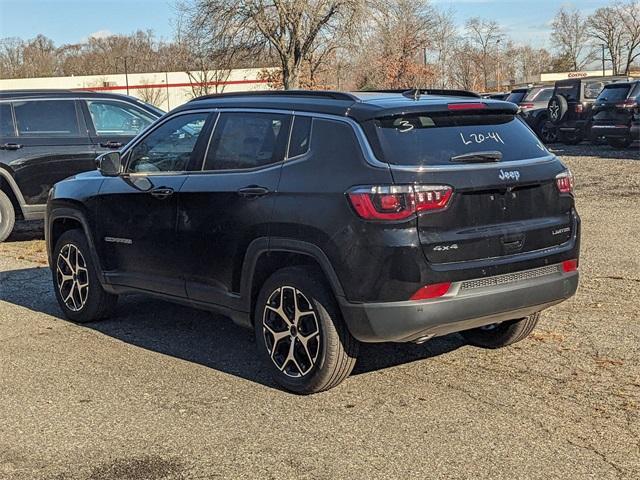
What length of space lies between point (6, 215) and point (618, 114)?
49.5 ft

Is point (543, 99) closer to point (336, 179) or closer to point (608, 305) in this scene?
point (608, 305)

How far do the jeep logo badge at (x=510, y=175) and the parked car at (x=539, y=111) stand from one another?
20968 millimetres

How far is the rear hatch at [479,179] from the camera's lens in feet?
14.7

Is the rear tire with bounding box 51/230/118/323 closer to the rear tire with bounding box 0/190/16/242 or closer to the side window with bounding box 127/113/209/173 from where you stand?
the side window with bounding box 127/113/209/173

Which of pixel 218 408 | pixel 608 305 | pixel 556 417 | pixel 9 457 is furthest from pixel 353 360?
pixel 608 305

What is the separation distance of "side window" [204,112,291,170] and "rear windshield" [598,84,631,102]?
1720 cm

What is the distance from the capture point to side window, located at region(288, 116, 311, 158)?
16.2ft

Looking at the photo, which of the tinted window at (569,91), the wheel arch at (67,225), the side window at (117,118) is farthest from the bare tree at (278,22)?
the wheel arch at (67,225)

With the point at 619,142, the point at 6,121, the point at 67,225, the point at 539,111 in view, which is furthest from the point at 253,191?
the point at 539,111

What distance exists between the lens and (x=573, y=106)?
936 inches

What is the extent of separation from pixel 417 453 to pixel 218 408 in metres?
1.26

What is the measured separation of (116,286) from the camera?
6340 mm

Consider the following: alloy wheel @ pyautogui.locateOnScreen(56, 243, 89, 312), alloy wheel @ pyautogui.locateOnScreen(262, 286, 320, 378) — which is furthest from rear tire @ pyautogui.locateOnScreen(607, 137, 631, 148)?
alloy wheel @ pyautogui.locateOnScreen(262, 286, 320, 378)

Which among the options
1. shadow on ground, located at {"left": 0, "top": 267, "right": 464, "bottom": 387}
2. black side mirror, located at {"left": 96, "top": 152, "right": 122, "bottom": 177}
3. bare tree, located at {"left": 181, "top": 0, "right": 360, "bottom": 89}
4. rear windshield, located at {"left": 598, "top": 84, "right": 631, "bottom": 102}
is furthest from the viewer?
bare tree, located at {"left": 181, "top": 0, "right": 360, "bottom": 89}
